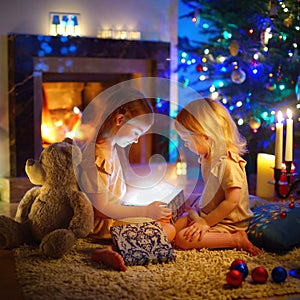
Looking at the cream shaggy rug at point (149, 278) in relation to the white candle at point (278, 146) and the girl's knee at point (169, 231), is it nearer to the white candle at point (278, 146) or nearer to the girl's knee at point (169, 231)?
the girl's knee at point (169, 231)

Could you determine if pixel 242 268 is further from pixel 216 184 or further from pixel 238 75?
pixel 238 75

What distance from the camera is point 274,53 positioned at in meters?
3.72

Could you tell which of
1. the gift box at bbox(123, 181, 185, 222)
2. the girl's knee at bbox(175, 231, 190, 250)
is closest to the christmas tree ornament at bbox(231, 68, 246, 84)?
the gift box at bbox(123, 181, 185, 222)

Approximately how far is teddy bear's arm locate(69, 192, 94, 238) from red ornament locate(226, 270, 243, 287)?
2.13 feet

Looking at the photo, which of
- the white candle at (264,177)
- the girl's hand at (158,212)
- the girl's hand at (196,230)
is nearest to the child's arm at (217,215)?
the girl's hand at (196,230)

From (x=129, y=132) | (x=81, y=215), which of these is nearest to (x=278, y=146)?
(x=129, y=132)

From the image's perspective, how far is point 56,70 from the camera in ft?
12.6

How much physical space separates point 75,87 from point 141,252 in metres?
2.24

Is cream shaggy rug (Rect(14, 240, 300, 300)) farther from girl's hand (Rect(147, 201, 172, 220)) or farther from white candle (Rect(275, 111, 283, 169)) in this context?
white candle (Rect(275, 111, 283, 169))

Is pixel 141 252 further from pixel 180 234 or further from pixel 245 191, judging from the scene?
pixel 245 191

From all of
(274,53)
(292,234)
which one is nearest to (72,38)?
(274,53)

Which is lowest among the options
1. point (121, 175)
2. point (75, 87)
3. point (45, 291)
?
point (45, 291)

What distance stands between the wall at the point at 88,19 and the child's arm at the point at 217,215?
1.75 meters

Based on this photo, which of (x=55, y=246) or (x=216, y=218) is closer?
(x=55, y=246)
